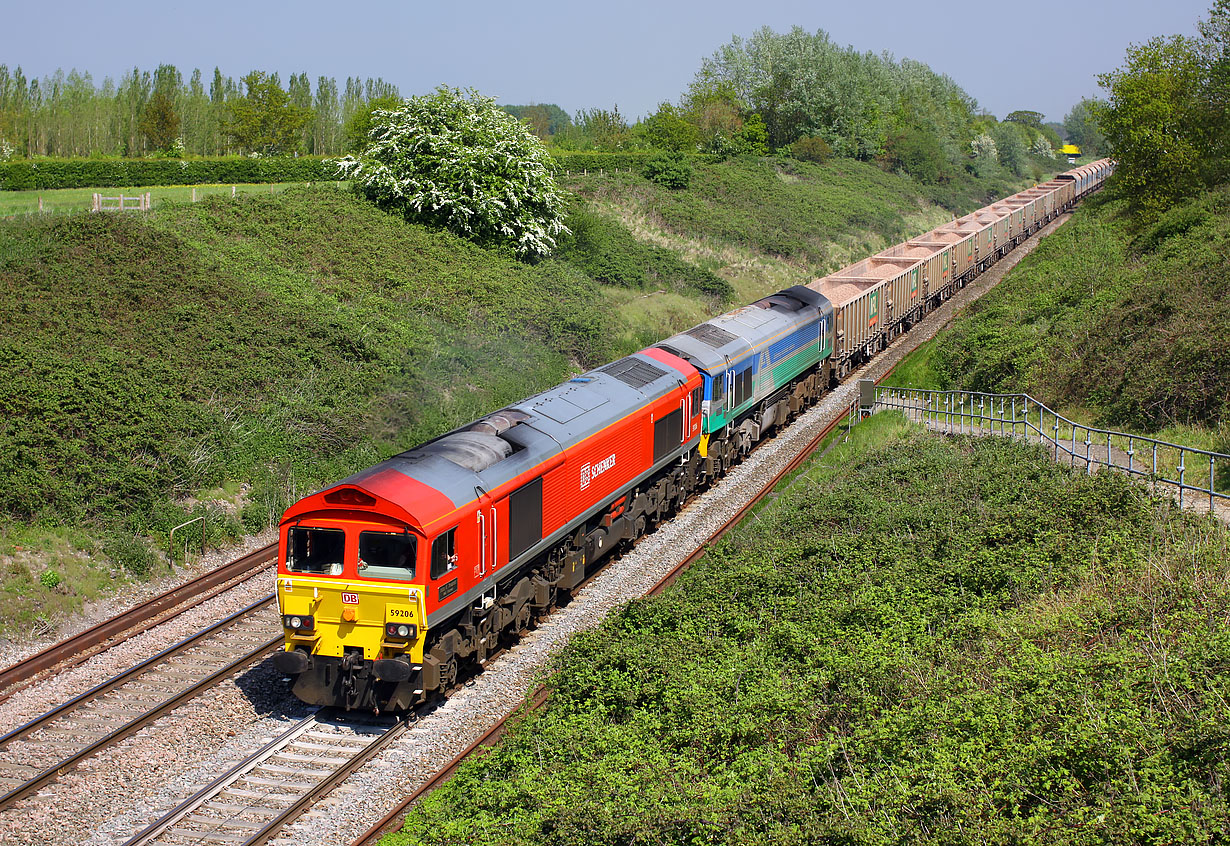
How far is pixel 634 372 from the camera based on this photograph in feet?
71.4

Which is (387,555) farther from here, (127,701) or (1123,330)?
(1123,330)

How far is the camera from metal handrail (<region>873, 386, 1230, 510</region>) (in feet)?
56.5

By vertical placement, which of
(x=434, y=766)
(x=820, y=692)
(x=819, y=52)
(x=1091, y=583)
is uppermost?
(x=819, y=52)

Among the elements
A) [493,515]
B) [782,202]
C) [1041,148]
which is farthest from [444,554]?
[1041,148]

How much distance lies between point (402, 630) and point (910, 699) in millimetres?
6757

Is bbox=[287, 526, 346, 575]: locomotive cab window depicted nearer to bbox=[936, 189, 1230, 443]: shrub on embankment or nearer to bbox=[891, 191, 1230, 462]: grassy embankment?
bbox=[891, 191, 1230, 462]: grassy embankment

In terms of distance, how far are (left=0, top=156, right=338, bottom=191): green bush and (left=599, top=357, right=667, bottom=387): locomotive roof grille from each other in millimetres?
27070

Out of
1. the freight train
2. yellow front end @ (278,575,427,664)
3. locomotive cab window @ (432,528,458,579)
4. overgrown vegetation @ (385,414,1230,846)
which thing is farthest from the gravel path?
locomotive cab window @ (432,528,458,579)

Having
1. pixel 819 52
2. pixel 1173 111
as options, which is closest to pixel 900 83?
pixel 819 52

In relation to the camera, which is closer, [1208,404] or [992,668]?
[992,668]

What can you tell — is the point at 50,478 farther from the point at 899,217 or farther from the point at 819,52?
the point at 819,52

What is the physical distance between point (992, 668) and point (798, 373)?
2022cm

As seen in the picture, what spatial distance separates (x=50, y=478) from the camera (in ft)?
65.3

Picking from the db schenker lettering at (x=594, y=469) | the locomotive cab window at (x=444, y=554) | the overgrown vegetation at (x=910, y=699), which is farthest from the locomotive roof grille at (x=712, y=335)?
Answer: the locomotive cab window at (x=444, y=554)
